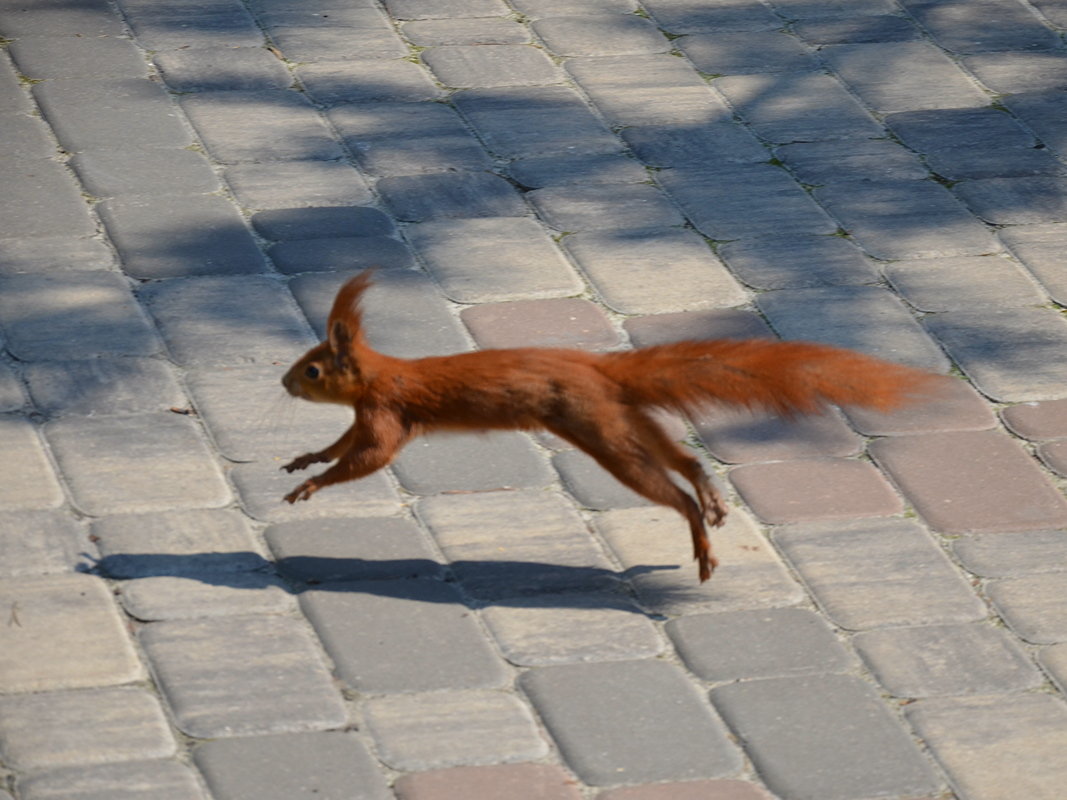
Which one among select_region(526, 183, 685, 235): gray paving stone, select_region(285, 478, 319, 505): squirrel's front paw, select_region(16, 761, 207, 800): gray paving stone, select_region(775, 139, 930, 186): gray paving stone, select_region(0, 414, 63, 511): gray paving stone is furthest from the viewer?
select_region(775, 139, 930, 186): gray paving stone

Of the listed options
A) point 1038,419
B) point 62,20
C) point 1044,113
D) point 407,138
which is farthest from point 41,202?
point 1044,113

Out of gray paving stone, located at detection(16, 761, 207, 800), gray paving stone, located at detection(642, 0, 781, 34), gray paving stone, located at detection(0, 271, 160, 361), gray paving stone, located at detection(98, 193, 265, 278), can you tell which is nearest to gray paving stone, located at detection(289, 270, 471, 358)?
gray paving stone, located at detection(98, 193, 265, 278)

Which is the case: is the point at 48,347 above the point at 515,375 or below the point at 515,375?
below

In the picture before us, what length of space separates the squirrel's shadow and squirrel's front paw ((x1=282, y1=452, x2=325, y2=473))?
0.23 m

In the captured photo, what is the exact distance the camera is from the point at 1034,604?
4.38 m

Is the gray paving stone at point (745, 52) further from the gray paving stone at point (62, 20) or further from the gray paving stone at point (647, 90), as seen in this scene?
the gray paving stone at point (62, 20)

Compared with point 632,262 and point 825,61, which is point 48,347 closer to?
point 632,262

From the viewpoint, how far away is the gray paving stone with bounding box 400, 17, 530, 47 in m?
7.44

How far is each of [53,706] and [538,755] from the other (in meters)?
1.08

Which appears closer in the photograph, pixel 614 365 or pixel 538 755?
pixel 538 755

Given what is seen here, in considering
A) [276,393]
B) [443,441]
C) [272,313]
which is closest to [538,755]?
[443,441]

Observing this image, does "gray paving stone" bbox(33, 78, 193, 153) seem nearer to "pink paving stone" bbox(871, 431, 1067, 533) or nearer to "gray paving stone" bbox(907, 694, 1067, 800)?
"pink paving stone" bbox(871, 431, 1067, 533)

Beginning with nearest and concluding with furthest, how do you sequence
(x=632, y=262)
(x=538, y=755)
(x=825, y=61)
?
(x=538, y=755) → (x=632, y=262) → (x=825, y=61)

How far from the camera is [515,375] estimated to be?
4262 millimetres
